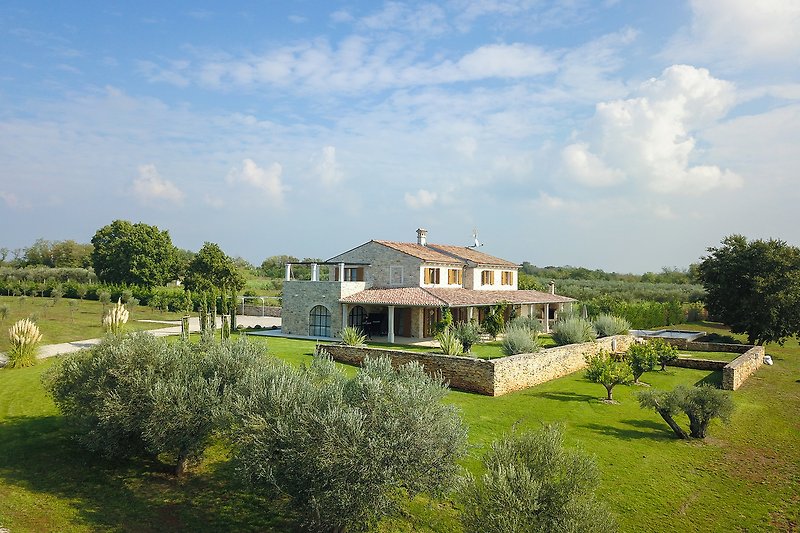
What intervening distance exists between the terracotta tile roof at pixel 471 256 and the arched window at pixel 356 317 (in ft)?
30.6

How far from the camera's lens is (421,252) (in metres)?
35.9

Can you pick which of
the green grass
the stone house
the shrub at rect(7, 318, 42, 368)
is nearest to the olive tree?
the stone house

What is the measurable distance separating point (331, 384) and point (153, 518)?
175 inches

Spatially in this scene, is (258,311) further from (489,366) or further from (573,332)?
(489,366)

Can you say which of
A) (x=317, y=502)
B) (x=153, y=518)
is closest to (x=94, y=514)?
(x=153, y=518)

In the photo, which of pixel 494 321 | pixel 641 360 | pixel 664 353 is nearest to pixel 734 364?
pixel 641 360

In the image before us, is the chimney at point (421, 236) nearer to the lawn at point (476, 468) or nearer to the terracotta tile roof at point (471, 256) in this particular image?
the terracotta tile roof at point (471, 256)

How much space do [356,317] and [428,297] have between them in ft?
16.1

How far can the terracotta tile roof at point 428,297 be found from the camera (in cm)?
2952

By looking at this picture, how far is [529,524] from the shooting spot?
24.4ft

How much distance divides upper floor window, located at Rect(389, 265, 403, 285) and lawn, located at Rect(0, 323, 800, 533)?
53.8 feet

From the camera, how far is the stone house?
3147 centimetres

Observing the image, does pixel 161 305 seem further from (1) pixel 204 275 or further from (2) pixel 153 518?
(2) pixel 153 518

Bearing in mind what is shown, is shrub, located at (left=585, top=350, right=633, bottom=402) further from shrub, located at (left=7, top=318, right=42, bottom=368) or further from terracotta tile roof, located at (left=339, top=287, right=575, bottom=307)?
shrub, located at (left=7, top=318, right=42, bottom=368)
